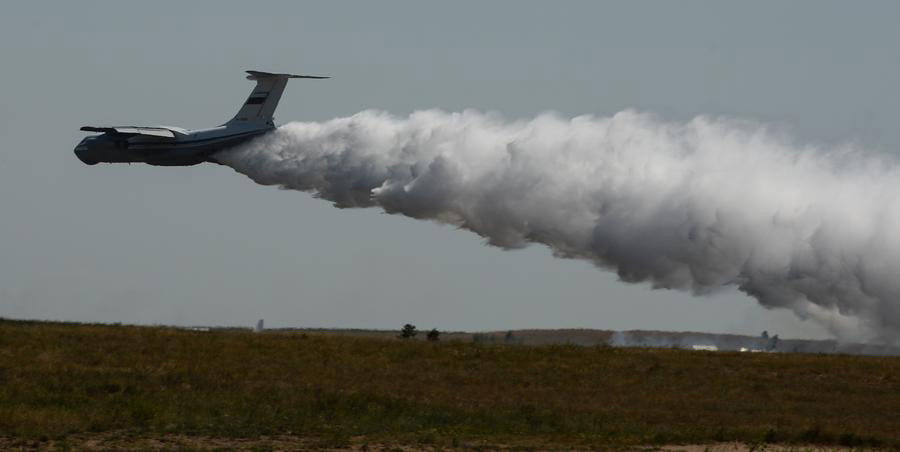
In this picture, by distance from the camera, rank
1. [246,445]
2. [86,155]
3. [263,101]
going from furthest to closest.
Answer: [86,155] → [263,101] → [246,445]

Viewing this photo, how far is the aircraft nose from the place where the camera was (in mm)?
70188

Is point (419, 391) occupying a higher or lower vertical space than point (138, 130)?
lower

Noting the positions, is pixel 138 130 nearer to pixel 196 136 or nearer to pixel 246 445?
pixel 196 136

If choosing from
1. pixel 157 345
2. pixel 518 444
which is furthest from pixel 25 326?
pixel 518 444

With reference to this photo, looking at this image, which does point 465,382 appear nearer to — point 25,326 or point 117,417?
point 117,417

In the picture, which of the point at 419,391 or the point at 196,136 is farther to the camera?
the point at 196,136

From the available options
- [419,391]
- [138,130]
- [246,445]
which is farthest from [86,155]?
[246,445]

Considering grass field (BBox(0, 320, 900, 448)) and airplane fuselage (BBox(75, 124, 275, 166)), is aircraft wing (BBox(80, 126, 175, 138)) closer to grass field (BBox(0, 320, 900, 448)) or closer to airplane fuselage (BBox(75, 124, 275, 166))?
airplane fuselage (BBox(75, 124, 275, 166))

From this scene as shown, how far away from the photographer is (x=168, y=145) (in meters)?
67.4

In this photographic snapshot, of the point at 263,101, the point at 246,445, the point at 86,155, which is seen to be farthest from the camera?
the point at 86,155

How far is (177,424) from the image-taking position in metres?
38.2

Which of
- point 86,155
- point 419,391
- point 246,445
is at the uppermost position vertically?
point 86,155

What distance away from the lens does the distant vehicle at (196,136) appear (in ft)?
217

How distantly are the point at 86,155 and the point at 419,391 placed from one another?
2834 centimetres
